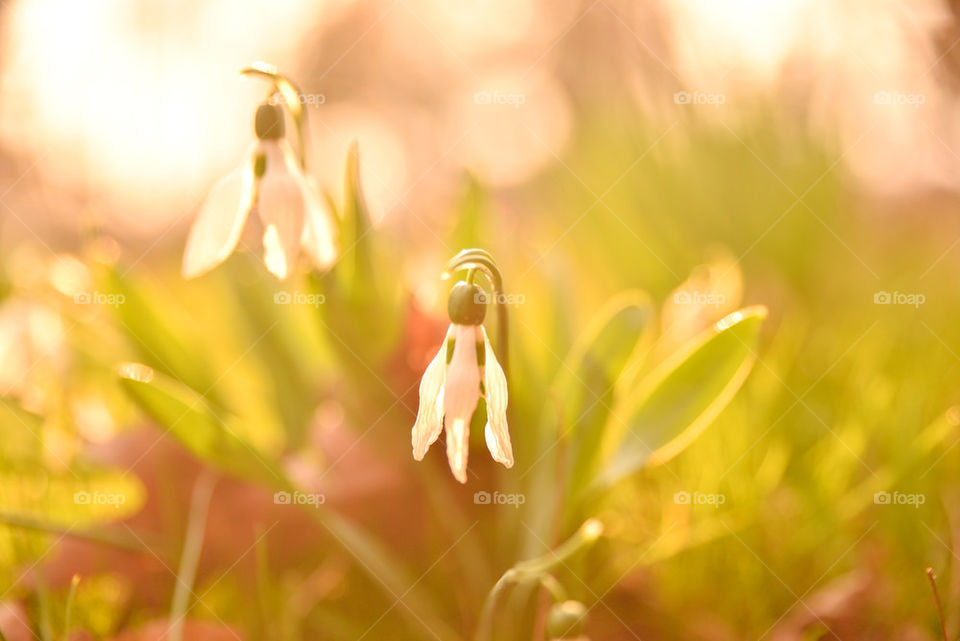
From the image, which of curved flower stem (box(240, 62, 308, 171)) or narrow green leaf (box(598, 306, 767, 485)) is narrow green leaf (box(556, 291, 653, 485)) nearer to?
narrow green leaf (box(598, 306, 767, 485))

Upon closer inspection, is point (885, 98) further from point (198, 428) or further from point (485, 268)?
point (198, 428)

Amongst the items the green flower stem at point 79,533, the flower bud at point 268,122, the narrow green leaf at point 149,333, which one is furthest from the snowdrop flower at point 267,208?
the green flower stem at point 79,533

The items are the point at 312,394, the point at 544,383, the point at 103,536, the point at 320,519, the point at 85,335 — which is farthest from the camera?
the point at 85,335

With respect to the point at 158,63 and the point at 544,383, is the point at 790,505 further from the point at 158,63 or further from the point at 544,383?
the point at 158,63

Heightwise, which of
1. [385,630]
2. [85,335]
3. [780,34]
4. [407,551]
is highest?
[780,34]

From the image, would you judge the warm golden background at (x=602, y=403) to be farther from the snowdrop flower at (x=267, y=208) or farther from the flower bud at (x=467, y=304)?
the flower bud at (x=467, y=304)

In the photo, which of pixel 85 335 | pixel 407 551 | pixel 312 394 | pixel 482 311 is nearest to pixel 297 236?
pixel 482 311

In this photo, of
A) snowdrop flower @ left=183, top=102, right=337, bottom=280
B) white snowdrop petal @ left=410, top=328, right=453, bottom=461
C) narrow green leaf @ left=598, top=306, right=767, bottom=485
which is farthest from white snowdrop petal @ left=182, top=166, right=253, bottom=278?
narrow green leaf @ left=598, top=306, right=767, bottom=485

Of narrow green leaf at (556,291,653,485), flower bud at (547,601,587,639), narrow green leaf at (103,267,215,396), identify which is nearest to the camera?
flower bud at (547,601,587,639)
